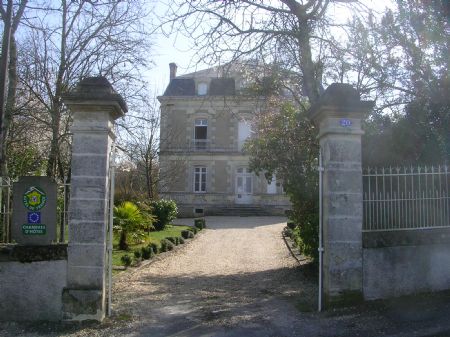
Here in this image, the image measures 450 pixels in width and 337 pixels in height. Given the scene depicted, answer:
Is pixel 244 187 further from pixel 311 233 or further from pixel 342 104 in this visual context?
pixel 342 104

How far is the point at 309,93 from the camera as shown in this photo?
9672 mm

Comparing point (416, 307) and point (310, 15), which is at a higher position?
point (310, 15)

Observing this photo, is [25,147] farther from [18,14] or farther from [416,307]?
[416,307]

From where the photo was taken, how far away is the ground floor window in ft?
116

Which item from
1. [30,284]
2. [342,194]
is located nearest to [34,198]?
[30,284]

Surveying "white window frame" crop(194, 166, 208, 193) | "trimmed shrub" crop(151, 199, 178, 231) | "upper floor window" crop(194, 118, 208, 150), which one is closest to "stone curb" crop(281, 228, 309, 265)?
"trimmed shrub" crop(151, 199, 178, 231)

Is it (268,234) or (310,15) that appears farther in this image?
(268,234)

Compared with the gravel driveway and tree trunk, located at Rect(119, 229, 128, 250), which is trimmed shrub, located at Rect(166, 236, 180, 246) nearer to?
tree trunk, located at Rect(119, 229, 128, 250)

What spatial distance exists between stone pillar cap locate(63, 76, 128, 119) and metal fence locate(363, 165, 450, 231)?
12.4ft

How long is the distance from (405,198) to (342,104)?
175 centimetres

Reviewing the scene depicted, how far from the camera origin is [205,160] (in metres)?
35.5

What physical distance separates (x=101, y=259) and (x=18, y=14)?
21.6 ft

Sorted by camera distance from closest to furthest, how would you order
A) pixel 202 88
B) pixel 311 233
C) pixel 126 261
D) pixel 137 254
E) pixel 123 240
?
pixel 311 233 < pixel 126 261 < pixel 137 254 < pixel 123 240 < pixel 202 88

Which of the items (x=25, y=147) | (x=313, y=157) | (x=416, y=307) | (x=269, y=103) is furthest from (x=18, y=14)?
(x=416, y=307)
